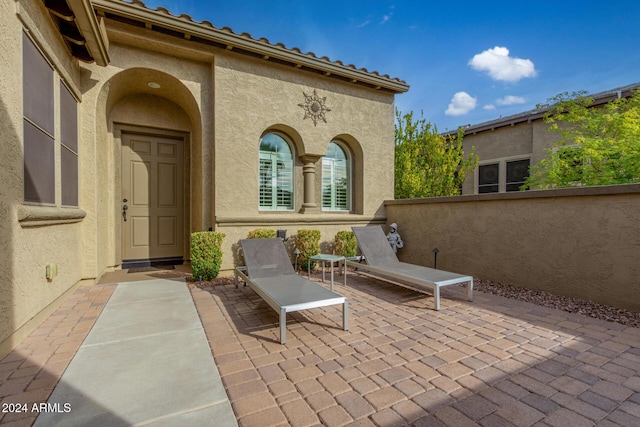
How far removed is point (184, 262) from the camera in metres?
7.60

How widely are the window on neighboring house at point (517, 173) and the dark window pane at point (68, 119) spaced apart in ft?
46.2

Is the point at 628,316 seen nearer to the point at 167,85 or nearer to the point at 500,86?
the point at 167,85

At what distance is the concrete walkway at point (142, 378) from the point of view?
2.03m

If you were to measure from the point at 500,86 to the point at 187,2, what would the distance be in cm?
2118

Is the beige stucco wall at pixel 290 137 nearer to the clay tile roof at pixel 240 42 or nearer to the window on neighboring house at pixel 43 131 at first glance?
the clay tile roof at pixel 240 42

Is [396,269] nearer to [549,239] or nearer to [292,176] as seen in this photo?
[549,239]

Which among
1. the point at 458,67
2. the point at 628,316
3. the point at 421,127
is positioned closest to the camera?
the point at 628,316

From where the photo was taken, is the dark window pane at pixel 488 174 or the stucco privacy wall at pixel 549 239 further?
the dark window pane at pixel 488 174

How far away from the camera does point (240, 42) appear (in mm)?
6250

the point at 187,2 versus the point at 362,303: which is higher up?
the point at 187,2

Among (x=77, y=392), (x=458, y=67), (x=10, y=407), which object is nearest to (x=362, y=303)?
(x=77, y=392)

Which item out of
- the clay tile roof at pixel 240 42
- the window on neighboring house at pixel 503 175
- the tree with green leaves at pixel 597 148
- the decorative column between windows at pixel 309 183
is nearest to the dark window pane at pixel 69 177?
the clay tile roof at pixel 240 42

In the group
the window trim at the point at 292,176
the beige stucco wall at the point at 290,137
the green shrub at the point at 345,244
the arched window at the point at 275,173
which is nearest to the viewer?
the beige stucco wall at the point at 290,137

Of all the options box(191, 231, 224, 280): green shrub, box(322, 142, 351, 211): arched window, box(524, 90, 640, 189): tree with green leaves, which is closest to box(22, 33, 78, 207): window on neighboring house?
box(191, 231, 224, 280): green shrub
